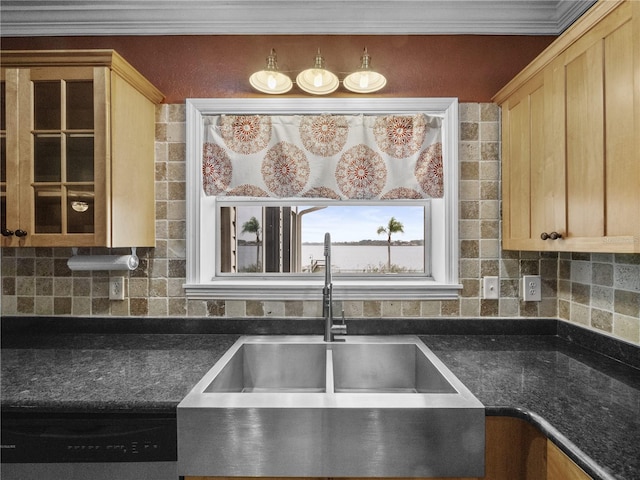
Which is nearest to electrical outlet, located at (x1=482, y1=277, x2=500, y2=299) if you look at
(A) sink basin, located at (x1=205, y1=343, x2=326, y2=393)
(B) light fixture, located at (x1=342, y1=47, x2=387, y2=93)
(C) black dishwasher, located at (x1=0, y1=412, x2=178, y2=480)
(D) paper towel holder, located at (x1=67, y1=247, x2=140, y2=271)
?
(A) sink basin, located at (x1=205, y1=343, x2=326, y2=393)

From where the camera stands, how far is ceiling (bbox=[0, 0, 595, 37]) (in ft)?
5.93

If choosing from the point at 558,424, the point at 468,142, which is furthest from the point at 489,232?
the point at 558,424

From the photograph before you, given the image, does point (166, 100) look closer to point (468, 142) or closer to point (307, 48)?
point (307, 48)

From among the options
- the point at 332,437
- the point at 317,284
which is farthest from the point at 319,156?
the point at 332,437

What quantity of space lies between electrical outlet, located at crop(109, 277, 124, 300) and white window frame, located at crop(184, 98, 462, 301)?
12.3 inches

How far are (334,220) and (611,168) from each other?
3.97ft

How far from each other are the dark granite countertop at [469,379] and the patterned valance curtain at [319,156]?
76cm

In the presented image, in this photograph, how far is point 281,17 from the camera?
1827 millimetres

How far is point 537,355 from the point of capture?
4.99 feet

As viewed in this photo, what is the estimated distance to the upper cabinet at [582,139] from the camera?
1.03 meters

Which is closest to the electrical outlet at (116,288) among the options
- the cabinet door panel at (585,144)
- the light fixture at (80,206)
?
the light fixture at (80,206)

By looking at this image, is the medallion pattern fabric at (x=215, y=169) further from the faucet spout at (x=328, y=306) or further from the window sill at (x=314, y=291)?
the faucet spout at (x=328, y=306)

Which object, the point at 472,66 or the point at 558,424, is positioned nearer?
the point at 558,424

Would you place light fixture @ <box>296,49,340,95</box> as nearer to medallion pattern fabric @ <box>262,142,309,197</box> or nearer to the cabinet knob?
medallion pattern fabric @ <box>262,142,309,197</box>
